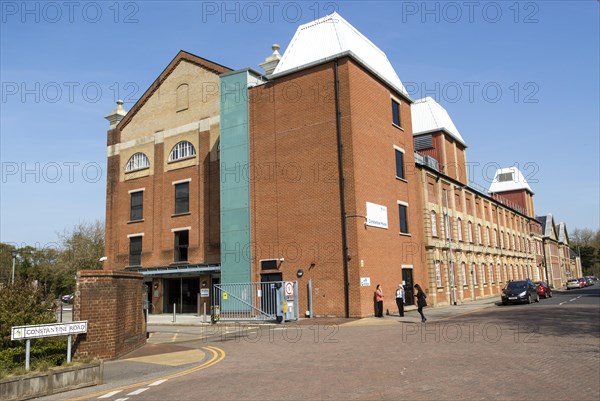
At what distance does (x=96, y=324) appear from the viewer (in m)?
12.3

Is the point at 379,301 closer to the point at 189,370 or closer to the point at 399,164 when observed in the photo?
the point at 399,164

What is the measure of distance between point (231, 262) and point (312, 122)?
9.97m

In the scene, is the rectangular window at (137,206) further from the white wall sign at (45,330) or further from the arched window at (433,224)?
the white wall sign at (45,330)

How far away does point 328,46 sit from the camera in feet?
94.7

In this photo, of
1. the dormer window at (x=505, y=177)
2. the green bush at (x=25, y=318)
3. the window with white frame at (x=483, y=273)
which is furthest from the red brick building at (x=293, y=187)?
the dormer window at (x=505, y=177)

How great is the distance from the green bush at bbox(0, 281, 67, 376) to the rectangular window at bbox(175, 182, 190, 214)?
75.5 feet

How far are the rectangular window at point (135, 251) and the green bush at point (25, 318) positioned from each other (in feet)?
84.7

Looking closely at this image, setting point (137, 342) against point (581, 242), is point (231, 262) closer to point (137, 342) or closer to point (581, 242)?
point (137, 342)

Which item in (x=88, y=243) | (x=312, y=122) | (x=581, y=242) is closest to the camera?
(x=312, y=122)

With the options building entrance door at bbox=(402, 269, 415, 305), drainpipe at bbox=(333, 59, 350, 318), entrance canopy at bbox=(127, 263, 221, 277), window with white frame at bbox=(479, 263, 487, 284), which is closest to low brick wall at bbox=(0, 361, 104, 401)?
drainpipe at bbox=(333, 59, 350, 318)

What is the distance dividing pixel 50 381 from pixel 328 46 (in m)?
24.2

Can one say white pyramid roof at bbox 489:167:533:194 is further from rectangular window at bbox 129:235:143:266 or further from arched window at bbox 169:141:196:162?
rectangular window at bbox 129:235:143:266

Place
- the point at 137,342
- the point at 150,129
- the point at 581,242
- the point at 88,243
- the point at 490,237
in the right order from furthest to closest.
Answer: the point at 581,242 → the point at 88,243 → the point at 490,237 → the point at 150,129 → the point at 137,342

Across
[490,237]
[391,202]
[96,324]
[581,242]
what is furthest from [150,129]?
[581,242]
